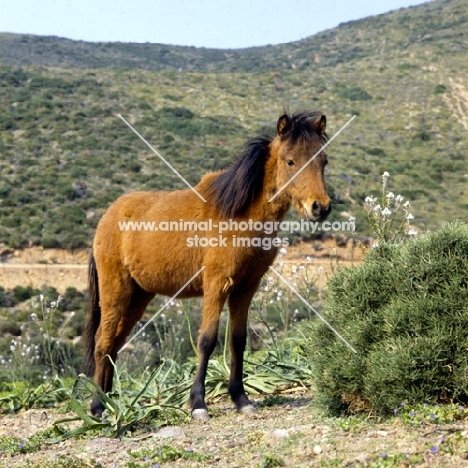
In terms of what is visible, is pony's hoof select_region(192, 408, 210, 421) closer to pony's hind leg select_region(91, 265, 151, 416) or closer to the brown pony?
the brown pony

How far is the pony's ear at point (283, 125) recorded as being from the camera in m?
6.81

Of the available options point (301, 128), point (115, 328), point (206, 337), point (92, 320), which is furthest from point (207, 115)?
point (206, 337)

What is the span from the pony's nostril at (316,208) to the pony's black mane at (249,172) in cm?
74

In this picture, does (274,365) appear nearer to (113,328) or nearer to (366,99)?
(113,328)

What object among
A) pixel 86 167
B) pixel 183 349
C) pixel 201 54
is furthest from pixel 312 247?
pixel 201 54

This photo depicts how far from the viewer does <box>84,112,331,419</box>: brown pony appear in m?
6.73

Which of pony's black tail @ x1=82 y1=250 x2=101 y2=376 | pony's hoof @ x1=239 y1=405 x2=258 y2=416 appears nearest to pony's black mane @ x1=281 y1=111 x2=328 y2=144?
pony's hoof @ x1=239 y1=405 x2=258 y2=416

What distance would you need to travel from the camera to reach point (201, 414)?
667cm

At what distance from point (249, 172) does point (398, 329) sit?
7.58 feet

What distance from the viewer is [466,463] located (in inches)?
163

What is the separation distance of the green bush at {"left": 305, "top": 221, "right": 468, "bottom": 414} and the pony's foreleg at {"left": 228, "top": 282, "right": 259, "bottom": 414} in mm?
1082

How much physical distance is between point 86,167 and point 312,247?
36.4ft

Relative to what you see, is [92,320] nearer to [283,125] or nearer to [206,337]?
[206,337]

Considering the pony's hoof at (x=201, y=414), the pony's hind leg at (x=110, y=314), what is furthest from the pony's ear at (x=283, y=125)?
the pony's hoof at (x=201, y=414)
